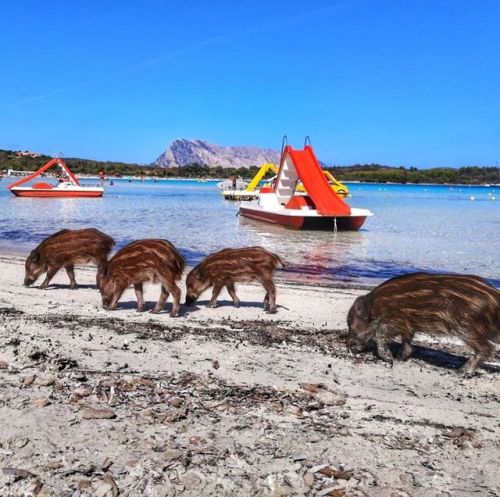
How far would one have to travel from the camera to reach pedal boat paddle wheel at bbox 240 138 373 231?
90.0 ft

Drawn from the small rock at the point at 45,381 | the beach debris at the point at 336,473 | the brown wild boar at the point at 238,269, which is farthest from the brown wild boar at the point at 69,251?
the beach debris at the point at 336,473

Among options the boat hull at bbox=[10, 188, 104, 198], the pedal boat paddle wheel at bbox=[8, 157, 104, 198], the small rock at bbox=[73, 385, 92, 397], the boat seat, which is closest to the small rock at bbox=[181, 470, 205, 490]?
the small rock at bbox=[73, 385, 92, 397]

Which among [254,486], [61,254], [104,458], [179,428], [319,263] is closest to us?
[254,486]

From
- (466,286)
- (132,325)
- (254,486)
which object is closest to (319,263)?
(132,325)

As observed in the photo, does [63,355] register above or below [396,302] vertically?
below

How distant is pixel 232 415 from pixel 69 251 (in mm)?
6529

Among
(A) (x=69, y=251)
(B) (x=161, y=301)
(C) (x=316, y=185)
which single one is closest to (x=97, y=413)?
(B) (x=161, y=301)

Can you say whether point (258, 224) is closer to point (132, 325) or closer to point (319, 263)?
point (319, 263)

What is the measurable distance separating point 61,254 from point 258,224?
860 inches

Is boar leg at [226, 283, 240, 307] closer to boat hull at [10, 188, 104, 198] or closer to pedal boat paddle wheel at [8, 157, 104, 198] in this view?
pedal boat paddle wheel at [8, 157, 104, 198]

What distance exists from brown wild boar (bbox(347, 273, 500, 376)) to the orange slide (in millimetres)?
21043

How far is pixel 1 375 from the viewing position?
4.86 metres

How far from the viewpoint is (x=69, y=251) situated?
32.7 ft

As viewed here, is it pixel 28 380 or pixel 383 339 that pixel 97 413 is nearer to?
pixel 28 380
